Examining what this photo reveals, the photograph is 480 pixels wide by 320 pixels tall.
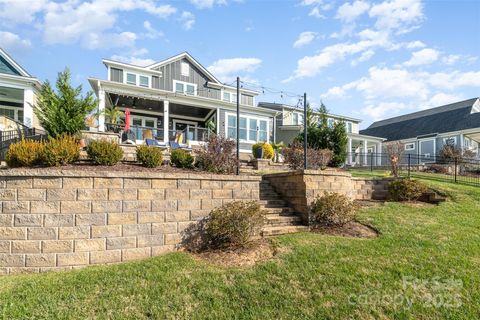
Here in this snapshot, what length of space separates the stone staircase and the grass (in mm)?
683

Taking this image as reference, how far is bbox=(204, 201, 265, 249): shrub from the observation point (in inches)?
208

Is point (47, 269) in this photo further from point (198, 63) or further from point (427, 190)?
point (198, 63)

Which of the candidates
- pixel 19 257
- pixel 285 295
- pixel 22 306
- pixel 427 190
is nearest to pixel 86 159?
pixel 19 257

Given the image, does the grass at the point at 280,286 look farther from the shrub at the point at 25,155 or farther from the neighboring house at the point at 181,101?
the neighboring house at the point at 181,101

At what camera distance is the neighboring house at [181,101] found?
1727 cm

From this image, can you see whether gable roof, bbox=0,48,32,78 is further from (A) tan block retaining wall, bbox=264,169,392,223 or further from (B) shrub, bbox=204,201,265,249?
(B) shrub, bbox=204,201,265,249

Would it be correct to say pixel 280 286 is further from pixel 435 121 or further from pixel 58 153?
pixel 435 121

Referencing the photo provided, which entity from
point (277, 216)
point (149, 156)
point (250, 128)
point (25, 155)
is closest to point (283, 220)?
point (277, 216)

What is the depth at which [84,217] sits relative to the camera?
4.85 metres

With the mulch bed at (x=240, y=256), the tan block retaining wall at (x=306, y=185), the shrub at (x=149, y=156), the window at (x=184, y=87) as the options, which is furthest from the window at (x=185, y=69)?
the mulch bed at (x=240, y=256)

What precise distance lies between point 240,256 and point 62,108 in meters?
7.94

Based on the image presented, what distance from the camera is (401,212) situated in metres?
7.41

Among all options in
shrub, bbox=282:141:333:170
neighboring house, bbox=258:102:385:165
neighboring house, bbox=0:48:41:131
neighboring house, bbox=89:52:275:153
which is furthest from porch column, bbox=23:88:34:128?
neighboring house, bbox=258:102:385:165

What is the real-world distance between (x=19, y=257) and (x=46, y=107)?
20.3ft
